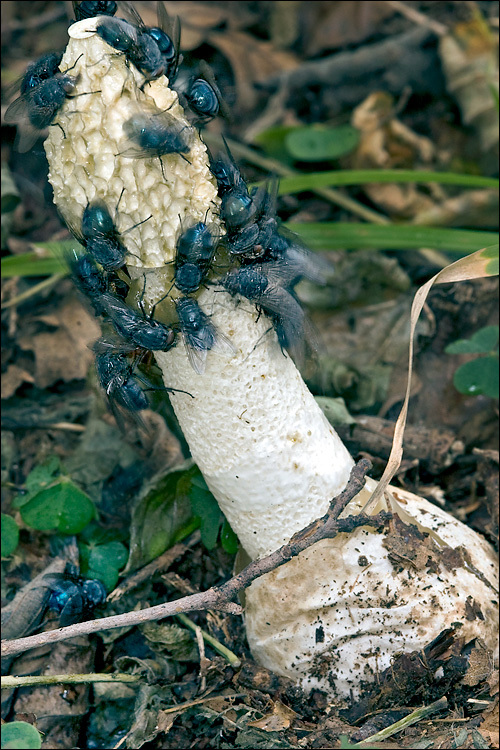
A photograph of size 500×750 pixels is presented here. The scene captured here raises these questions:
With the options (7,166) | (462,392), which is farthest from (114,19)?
(7,166)

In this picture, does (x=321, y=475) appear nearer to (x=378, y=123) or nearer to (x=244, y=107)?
(x=378, y=123)

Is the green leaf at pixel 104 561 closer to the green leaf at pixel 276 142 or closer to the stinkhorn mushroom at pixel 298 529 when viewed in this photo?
the stinkhorn mushroom at pixel 298 529

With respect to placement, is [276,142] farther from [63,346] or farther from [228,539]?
[228,539]

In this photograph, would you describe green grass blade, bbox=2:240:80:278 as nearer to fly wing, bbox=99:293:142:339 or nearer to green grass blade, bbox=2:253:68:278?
green grass blade, bbox=2:253:68:278

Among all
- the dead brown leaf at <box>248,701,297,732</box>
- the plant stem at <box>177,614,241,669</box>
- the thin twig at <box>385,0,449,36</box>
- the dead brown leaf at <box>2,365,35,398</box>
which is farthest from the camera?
the thin twig at <box>385,0,449,36</box>

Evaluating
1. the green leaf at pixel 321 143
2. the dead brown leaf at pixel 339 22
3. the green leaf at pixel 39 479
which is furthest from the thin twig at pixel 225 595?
the dead brown leaf at pixel 339 22

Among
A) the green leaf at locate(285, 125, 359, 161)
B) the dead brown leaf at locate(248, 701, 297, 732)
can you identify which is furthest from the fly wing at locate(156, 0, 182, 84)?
the green leaf at locate(285, 125, 359, 161)
